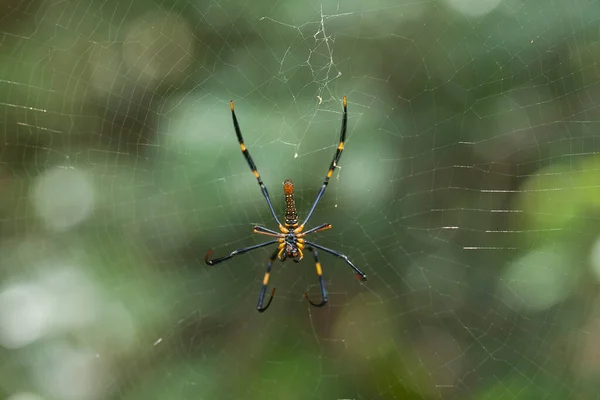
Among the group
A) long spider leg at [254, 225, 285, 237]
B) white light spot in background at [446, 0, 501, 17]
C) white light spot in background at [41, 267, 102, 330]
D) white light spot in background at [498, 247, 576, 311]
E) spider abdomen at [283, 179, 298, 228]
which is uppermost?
white light spot in background at [446, 0, 501, 17]

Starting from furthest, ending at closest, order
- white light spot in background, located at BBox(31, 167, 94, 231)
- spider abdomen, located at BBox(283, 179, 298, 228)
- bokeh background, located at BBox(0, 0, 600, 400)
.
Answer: white light spot in background, located at BBox(31, 167, 94, 231)
bokeh background, located at BBox(0, 0, 600, 400)
spider abdomen, located at BBox(283, 179, 298, 228)

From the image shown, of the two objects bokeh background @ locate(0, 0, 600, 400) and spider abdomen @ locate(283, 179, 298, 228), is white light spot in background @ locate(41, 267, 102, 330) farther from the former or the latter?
spider abdomen @ locate(283, 179, 298, 228)

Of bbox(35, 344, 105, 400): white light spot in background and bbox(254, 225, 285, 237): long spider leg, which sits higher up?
bbox(254, 225, 285, 237): long spider leg

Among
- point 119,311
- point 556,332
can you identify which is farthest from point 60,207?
point 556,332

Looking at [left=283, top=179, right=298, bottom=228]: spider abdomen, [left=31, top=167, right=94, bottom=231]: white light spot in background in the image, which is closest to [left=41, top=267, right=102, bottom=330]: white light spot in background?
[left=31, top=167, right=94, bottom=231]: white light spot in background

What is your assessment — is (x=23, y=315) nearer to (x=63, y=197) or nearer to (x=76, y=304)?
(x=76, y=304)

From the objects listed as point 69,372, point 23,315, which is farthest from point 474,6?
point 69,372
